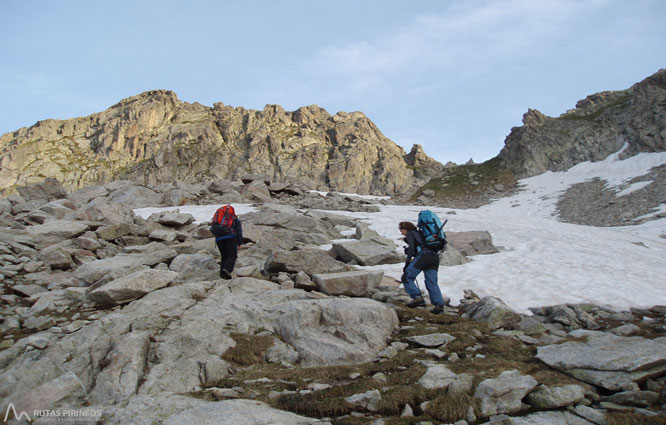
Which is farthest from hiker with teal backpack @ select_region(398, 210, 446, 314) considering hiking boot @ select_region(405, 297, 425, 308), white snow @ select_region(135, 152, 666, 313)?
white snow @ select_region(135, 152, 666, 313)

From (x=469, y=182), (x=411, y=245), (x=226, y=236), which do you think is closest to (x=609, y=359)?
(x=411, y=245)

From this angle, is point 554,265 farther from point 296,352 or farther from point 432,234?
point 296,352

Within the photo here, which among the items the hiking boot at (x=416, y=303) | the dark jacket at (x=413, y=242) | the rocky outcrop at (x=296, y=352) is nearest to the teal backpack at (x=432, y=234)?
the dark jacket at (x=413, y=242)

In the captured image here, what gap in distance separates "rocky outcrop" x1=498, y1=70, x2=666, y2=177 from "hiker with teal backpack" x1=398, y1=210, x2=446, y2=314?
2237 inches

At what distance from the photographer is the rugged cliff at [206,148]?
11569 centimetres

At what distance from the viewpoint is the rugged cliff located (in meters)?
116

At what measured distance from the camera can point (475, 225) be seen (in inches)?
1024

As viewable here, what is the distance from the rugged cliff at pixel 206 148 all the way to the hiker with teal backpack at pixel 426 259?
3909 inches

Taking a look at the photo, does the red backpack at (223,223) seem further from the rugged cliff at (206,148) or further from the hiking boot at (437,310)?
the rugged cliff at (206,148)

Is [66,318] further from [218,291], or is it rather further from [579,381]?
[579,381]

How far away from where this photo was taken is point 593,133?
61.1 m

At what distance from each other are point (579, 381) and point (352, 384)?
129 inches

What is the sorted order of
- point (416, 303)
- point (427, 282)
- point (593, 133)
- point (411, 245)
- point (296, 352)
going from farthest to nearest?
point (593, 133), point (411, 245), point (427, 282), point (416, 303), point (296, 352)

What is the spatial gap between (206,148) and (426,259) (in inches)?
4956
